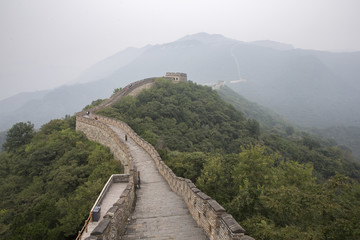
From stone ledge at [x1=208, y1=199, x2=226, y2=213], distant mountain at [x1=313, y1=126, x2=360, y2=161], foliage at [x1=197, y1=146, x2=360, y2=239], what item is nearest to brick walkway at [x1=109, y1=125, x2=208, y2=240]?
stone ledge at [x1=208, y1=199, x2=226, y2=213]

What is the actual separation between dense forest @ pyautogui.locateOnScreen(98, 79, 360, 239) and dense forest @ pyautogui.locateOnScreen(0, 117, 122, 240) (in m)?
5.57

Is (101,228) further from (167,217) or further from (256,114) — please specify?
(256,114)

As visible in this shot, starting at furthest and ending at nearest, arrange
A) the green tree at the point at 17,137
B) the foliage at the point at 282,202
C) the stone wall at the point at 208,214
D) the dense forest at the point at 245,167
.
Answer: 1. the green tree at the point at 17,137
2. the dense forest at the point at 245,167
3. the foliage at the point at 282,202
4. the stone wall at the point at 208,214

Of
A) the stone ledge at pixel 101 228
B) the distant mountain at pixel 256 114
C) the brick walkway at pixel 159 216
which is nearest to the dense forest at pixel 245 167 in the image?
the brick walkway at pixel 159 216

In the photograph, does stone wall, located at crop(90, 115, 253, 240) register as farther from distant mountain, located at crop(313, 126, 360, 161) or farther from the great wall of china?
distant mountain, located at crop(313, 126, 360, 161)

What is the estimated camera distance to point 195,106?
4362 cm

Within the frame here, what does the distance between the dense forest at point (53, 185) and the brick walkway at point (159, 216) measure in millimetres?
2958

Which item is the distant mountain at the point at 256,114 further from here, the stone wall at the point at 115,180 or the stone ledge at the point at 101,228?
the stone ledge at the point at 101,228

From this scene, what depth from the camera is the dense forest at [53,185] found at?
981 cm

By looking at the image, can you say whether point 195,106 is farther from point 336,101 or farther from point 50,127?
point 336,101

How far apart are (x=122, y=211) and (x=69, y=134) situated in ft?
72.3

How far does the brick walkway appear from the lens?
6836 mm

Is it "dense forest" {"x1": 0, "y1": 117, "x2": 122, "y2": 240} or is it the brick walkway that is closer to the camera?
the brick walkway

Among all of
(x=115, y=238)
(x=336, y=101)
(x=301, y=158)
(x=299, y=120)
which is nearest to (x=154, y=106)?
(x=301, y=158)
